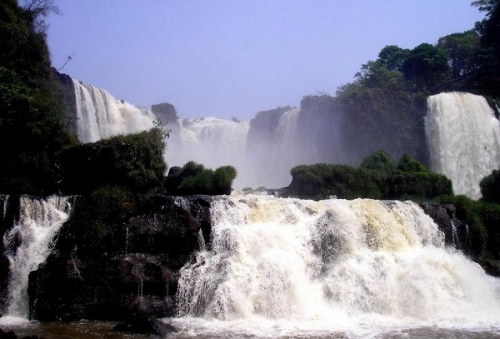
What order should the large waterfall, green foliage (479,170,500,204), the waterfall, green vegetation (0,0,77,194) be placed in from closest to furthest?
green vegetation (0,0,77,194), green foliage (479,170,500,204), the large waterfall, the waterfall

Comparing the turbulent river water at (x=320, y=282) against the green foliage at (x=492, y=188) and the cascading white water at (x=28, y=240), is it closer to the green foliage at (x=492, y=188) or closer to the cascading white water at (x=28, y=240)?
the cascading white water at (x=28, y=240)

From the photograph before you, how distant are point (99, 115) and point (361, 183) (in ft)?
53.1

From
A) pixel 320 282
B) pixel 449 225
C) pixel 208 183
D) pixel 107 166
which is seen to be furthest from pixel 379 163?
pixel 107 166

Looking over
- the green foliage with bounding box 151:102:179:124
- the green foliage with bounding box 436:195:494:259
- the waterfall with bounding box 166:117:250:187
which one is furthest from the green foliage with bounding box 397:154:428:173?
the green foliage with bounding box 151:102:179:124

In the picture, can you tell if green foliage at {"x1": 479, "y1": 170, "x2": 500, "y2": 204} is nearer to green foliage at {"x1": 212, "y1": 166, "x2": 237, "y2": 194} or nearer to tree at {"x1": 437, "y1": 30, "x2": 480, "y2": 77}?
green foliage at {"x1": 212, "y1": 166, "x2": 237, "y2": 194}

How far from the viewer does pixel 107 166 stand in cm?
1850

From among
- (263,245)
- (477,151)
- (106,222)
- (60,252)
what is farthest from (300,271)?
(477,151)

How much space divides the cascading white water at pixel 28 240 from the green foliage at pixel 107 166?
11.1 feet

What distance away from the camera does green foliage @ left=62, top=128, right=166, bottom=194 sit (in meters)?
18.4

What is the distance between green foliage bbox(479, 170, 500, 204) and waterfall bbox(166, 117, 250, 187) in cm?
2279

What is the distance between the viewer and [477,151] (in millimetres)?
36000

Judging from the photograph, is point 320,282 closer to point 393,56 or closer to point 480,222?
point 480,222

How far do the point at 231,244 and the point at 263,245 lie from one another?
0.96 m

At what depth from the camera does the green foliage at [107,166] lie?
18.4 meters
